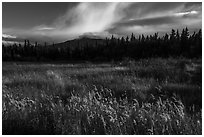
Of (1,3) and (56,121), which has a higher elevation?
(1,3)

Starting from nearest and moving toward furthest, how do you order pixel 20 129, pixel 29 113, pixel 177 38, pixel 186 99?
pixel 20 129
pixel 29 113
pixel 186 99
pixel 177 38

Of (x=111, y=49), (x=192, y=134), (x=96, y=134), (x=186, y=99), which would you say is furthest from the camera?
(x=111, y=49)

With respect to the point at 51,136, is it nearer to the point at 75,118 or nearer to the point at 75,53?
the point at 75,118

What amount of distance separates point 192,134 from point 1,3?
366 cm

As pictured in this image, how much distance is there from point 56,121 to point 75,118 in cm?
30

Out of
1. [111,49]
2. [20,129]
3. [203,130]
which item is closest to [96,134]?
[20,129]

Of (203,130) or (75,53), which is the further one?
(75,53)

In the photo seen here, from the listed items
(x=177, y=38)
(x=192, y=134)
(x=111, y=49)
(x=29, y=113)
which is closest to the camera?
(x=192, y=134)

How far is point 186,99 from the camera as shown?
4844 millimetres

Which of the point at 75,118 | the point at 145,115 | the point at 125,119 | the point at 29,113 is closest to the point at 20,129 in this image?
the point at 29,113

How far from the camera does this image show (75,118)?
3479 millimetres

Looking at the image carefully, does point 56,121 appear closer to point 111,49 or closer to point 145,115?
point 145,115

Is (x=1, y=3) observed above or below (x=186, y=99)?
above

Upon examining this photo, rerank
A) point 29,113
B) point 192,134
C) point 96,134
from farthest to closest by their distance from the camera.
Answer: point 29,113, point 96,134, point 192,134
